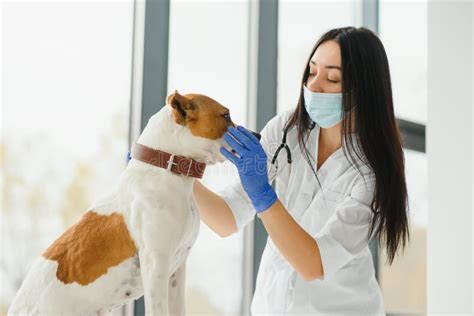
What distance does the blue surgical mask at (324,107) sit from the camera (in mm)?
1563

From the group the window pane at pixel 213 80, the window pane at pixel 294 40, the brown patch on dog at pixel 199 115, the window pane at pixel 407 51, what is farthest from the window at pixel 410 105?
the brown patch on dog at pixel 199 115

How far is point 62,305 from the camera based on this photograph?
3.25 ft

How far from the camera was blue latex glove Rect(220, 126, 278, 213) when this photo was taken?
1.16 m

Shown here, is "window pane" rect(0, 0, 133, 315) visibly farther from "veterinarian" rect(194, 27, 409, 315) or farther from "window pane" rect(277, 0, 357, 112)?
"window pane" rect(277, 0, 357, 112)

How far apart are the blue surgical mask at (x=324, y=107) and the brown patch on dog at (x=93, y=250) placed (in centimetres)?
73

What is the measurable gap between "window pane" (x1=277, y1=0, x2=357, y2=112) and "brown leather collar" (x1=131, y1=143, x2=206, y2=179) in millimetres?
1638

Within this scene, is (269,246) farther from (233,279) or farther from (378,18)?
(378,18)

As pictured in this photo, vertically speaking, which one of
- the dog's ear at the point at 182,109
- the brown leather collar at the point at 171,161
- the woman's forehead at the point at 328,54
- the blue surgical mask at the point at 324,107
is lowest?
the brown leather collar at the point at 171,161

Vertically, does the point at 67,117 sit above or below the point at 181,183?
above

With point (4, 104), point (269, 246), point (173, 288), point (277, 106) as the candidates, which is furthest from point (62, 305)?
point (277, 106)

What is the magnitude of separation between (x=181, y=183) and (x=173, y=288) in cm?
20

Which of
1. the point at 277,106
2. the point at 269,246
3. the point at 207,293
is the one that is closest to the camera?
the point at 269,246

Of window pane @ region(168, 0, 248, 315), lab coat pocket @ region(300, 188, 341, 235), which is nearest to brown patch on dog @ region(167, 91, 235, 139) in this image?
lab coat pocket @ region(300, 188, 341, 235)

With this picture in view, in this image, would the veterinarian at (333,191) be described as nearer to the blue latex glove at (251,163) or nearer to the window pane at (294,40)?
the blue latex glove at (251,163)
